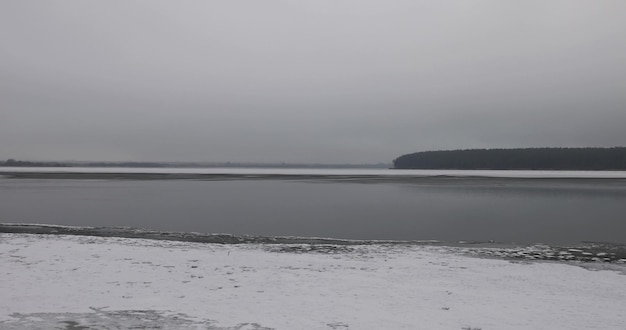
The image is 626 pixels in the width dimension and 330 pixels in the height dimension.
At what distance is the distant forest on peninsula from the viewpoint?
363 ft

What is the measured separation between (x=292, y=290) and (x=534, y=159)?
12534 centimetres

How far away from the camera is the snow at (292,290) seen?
6168mm

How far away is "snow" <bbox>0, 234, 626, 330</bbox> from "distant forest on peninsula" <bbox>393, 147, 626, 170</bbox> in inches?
4631

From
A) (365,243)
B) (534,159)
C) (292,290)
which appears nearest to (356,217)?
(365,243)

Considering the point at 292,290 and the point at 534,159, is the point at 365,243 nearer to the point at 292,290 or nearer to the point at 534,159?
the point at 292,290

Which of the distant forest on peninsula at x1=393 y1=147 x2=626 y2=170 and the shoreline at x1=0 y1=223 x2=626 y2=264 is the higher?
the distant forest on peninsula at x1=393 y1=147 x2=626 y2=170

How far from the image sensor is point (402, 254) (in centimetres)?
1138

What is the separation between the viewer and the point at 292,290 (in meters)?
7.71

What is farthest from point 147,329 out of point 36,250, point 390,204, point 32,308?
point 390,204

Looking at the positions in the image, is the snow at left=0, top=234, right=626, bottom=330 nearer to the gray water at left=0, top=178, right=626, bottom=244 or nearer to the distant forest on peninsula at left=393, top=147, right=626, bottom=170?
the gray water at left=0, top=178, right=626, bottom=244

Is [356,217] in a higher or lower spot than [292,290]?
lower

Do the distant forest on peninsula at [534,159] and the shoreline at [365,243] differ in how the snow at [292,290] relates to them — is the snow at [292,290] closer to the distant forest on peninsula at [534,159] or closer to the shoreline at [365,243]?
the shoreline at [365,243]

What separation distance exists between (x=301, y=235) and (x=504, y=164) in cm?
11809

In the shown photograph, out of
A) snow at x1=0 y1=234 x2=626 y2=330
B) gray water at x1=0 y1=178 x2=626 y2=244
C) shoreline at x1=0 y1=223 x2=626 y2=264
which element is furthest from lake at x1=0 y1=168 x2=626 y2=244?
snow at x1=0 y1=234 x2=626 y2=330
